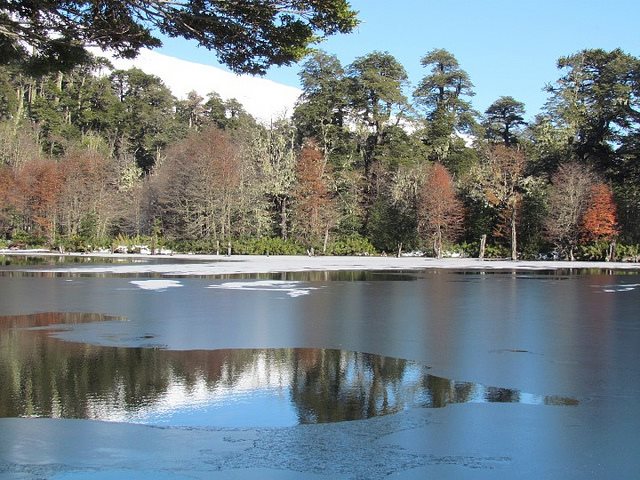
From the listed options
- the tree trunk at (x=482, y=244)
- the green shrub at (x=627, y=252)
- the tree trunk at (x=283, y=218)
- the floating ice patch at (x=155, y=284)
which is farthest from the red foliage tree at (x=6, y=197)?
the green shrub at (x=627, y=252)

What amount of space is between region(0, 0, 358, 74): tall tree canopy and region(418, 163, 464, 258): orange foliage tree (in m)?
30.1

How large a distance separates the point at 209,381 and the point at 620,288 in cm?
1516

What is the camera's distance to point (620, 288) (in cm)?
1856

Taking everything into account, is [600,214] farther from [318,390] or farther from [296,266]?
[318,390]

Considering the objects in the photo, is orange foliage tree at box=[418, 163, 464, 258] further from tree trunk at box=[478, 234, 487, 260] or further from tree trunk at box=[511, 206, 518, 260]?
tree trunk at box=[511, 206, 518, 260]

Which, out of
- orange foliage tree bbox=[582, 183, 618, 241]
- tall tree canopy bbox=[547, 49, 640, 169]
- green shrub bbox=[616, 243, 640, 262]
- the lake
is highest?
tall tree canopy bbox=[547, 49, 640, 169]

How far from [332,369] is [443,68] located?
54611mm

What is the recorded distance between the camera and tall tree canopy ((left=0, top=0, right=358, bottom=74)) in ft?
28.8

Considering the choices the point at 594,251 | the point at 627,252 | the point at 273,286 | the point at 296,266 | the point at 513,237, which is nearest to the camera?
the point at 273,286

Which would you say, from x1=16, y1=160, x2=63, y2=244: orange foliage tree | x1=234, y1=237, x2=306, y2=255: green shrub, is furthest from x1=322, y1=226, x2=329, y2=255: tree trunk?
x1=16, y1=160, x2=63, y2=244: orange foliage tree

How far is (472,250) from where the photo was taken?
40.5 meters

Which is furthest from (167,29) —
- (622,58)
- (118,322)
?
(622,58)

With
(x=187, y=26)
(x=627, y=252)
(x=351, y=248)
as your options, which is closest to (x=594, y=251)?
(x=627, y=252)

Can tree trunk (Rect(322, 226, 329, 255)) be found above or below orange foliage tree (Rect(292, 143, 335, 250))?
below
